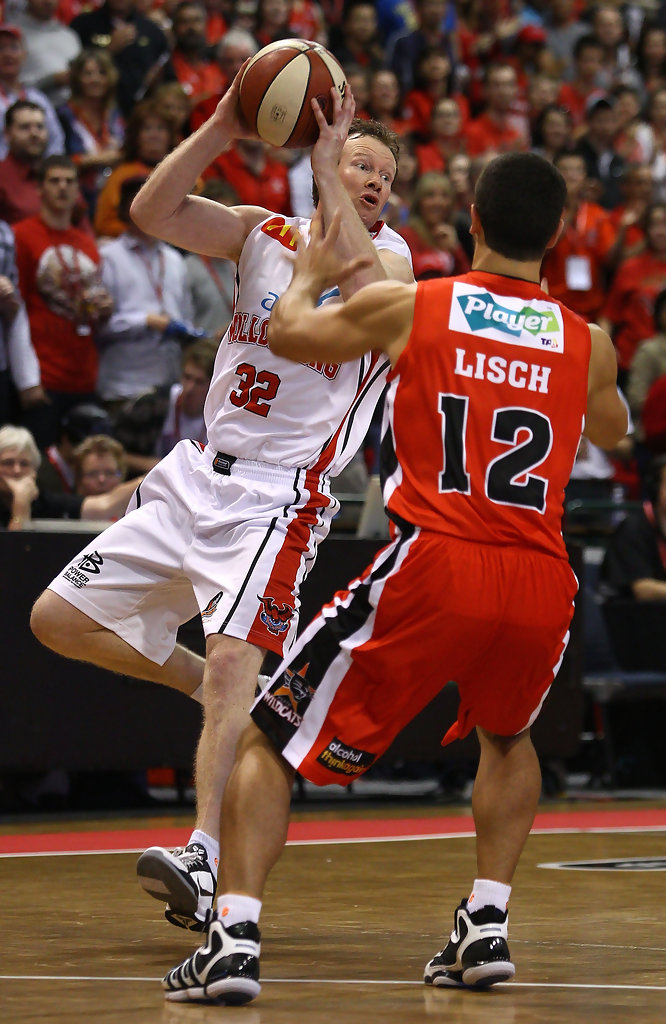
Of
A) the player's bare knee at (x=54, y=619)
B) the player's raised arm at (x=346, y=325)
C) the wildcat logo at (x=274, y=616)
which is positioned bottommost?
the player's bare knee at (x=54, y=619)

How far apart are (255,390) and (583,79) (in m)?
12.8

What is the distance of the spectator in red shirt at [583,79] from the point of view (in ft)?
54.9

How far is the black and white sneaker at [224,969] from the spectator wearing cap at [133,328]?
6.68 metres

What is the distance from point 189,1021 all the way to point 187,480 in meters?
1.95

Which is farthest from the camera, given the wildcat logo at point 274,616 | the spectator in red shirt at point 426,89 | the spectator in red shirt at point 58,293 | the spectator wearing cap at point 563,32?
the spectator wearing cap at point 563,32

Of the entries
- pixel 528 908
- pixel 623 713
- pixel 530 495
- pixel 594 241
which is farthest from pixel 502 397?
pixel 594 241

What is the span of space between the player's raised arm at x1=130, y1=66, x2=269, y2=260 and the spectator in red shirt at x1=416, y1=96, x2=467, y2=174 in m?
9.11

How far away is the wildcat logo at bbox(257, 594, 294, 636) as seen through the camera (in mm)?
4734

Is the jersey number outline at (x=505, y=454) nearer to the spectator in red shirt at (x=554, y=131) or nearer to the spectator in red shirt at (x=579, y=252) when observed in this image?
the spectator in red shirt at (x=579, y=252)

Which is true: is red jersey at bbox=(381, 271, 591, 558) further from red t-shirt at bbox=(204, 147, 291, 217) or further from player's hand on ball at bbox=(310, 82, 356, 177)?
red t-shirt at bbox=(204, 147, 291, 217)

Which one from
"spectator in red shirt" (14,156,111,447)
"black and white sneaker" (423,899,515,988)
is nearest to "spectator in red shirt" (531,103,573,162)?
"spectator in red shirt" (14,156,111,447)

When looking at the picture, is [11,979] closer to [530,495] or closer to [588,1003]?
[588,1003]

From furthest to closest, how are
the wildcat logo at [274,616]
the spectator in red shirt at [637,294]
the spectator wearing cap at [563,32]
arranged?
the spectator wearing cap at [563,32]
the spectator in red shirt at [637,294]
the wildcat logo at [274,616]

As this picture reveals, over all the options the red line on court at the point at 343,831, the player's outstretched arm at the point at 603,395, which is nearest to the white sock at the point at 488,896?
the player's outstretched arm at the point at 603,395
